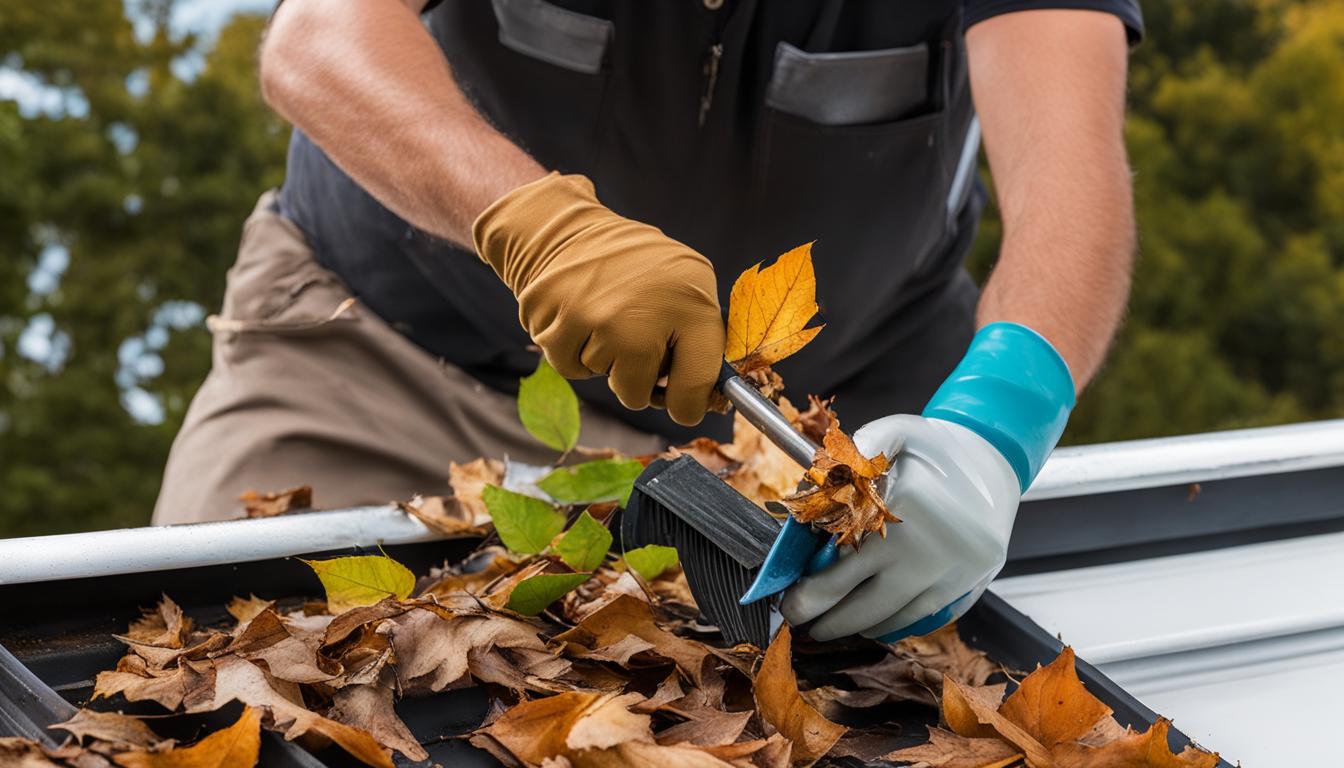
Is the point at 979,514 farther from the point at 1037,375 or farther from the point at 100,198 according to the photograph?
the point at 100,198

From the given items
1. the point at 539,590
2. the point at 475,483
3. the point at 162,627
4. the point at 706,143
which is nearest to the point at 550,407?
the point at 475,483

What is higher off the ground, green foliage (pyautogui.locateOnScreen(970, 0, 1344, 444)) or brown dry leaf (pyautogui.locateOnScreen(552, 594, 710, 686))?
green foliage (pyautogui.locateOnScreen(970, 0, 1344, 444))

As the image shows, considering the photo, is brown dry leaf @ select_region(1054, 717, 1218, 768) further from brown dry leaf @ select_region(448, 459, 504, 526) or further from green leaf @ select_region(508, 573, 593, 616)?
→ brown dry leaf @ select_region(448, 459, 504, 526)

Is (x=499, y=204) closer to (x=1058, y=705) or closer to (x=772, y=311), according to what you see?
(x=772, y=311)

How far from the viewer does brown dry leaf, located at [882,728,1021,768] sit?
3.09 feet

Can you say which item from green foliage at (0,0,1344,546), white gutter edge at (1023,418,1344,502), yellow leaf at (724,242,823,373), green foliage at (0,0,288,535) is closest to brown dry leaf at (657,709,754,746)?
yellow leaf at (724,242,823,373)

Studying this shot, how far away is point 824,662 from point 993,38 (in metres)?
1.12

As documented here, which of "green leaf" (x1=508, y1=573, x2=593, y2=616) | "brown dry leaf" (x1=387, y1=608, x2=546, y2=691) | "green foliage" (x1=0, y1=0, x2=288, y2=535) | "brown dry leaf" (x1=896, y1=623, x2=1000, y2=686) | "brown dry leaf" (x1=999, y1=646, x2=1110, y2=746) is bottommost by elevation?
"green foliage" (x1=0, y1=0, x2=288, y2=535)

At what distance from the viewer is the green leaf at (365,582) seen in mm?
1076

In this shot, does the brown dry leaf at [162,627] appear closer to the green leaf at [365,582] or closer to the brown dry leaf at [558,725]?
the green leaf at [365,582]

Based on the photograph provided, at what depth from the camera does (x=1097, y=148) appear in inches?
69.4

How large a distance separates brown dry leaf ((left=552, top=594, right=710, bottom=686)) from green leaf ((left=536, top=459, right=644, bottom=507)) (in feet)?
0.84

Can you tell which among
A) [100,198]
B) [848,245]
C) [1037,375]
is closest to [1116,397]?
[100,198]

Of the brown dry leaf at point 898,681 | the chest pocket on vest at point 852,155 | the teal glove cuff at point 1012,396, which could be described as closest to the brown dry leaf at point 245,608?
the brown dry leaf at point 898,681
